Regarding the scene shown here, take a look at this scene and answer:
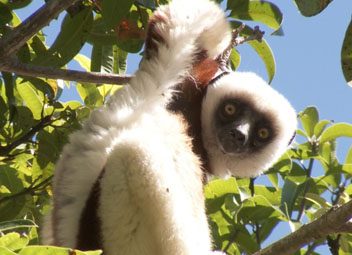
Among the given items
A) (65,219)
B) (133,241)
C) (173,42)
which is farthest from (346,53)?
(65,219)

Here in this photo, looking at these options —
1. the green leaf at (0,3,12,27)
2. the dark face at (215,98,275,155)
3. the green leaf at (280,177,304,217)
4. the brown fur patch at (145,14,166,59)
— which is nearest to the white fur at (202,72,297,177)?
the dark face at (215,98,275,155)

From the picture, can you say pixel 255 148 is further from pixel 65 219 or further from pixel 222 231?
pixel 65 219

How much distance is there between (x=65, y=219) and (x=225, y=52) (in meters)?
1.53

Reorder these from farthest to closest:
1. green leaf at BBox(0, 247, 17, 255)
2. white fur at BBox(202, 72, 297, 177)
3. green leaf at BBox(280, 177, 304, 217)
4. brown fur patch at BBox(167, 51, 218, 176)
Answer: white fur at BBox(202, 72, 297, 177) < green leaf at BBox(280, 177, 304, 217) < brown fur patch at BBox(167, 51, 218, 176) < green leaf at BBox(0, 247, 17, 255)

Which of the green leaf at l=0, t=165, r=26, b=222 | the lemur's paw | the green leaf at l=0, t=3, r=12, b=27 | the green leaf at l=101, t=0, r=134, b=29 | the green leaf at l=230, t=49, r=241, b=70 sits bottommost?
the green leaf at l=0, t=165, r=26, b=222

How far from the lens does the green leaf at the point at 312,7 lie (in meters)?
3.64

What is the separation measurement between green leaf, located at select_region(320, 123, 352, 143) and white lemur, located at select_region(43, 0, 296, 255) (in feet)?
3.16

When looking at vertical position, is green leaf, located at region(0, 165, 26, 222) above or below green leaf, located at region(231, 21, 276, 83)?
below

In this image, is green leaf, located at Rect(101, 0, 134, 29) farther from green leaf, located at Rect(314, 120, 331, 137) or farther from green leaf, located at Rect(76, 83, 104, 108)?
green leaf, located at Rect(314, 120, 331, 137)

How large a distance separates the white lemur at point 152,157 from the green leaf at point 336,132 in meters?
0.96

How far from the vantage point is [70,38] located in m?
4.54

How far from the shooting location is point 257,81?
568 cm

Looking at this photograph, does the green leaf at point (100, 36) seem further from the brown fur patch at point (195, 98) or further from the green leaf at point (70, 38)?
the brown fur patch at point (195, 98)

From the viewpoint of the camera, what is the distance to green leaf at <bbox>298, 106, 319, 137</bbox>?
580 centimetres
